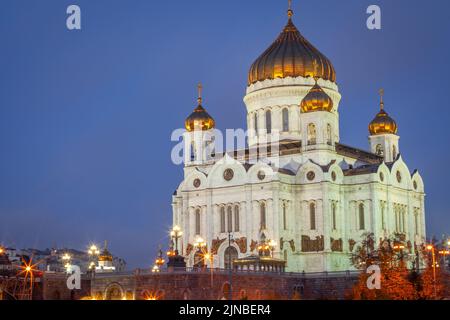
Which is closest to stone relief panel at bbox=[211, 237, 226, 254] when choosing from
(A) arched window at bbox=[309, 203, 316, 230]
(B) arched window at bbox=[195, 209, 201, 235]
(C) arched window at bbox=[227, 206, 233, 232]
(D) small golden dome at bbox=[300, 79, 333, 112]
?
(C) arched window at bbox=[227, 206, 233, 232]

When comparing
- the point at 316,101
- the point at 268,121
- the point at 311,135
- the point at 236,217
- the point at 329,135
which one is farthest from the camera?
the point at 268,121

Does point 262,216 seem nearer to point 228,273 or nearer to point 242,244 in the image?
point 242,244

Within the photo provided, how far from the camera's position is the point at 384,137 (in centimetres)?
8812

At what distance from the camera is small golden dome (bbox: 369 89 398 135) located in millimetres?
88188

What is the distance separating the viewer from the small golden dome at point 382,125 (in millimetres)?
Answer: 88188

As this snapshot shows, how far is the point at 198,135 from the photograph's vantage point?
86.9 metres

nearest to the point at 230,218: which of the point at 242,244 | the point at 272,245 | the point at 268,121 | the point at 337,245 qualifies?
the point at 242,244

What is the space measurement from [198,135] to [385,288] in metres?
31.4

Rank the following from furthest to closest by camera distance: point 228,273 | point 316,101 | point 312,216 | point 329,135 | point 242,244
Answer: point 329,135
point 316,101
point 312,216
point 242,244
point 228,273

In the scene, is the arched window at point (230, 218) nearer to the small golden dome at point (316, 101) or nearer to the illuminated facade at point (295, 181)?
the illuminated facade at point (295, 181)

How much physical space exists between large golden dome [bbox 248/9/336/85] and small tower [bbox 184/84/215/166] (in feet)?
19.2

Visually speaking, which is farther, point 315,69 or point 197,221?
point 315,69

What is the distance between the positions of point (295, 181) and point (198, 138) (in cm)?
1216
